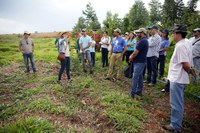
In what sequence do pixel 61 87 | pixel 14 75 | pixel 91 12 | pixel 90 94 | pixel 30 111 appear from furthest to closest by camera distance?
pixel 91 12
pixel 14 75
pixel 61 87
pixel 90 94
pixel 30 111

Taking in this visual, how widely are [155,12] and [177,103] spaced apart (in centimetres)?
6286

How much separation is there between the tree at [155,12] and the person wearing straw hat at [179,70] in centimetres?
5823

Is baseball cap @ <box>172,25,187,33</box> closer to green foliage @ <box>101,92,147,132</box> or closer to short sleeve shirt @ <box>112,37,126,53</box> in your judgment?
green foliage @ <box>101,92,147,132</box>

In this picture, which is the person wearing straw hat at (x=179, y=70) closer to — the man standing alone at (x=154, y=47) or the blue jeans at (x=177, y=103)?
the blue jeans at (x=177, y=103)

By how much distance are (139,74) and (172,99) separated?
1.69 meters

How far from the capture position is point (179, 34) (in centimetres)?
388

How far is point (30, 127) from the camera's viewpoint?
3.66m

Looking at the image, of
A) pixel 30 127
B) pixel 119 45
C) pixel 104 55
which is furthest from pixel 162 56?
pixel 30 127

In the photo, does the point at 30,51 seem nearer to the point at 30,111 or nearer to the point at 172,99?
the point at 30,111

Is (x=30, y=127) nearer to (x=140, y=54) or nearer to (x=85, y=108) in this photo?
(x=85, y=108)

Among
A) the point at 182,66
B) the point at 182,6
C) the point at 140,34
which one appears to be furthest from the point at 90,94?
the point at 182,6

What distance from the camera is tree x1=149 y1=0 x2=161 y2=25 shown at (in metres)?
60.2

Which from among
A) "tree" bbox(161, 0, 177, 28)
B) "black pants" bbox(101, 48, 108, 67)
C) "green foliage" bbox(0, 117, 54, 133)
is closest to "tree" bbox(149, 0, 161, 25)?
"tree" bbox(161, 0, 177, 28)

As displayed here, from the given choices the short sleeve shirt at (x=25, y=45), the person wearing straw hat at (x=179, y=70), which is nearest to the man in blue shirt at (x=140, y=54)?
the person wearing straw hat at (x=179, y=70)
